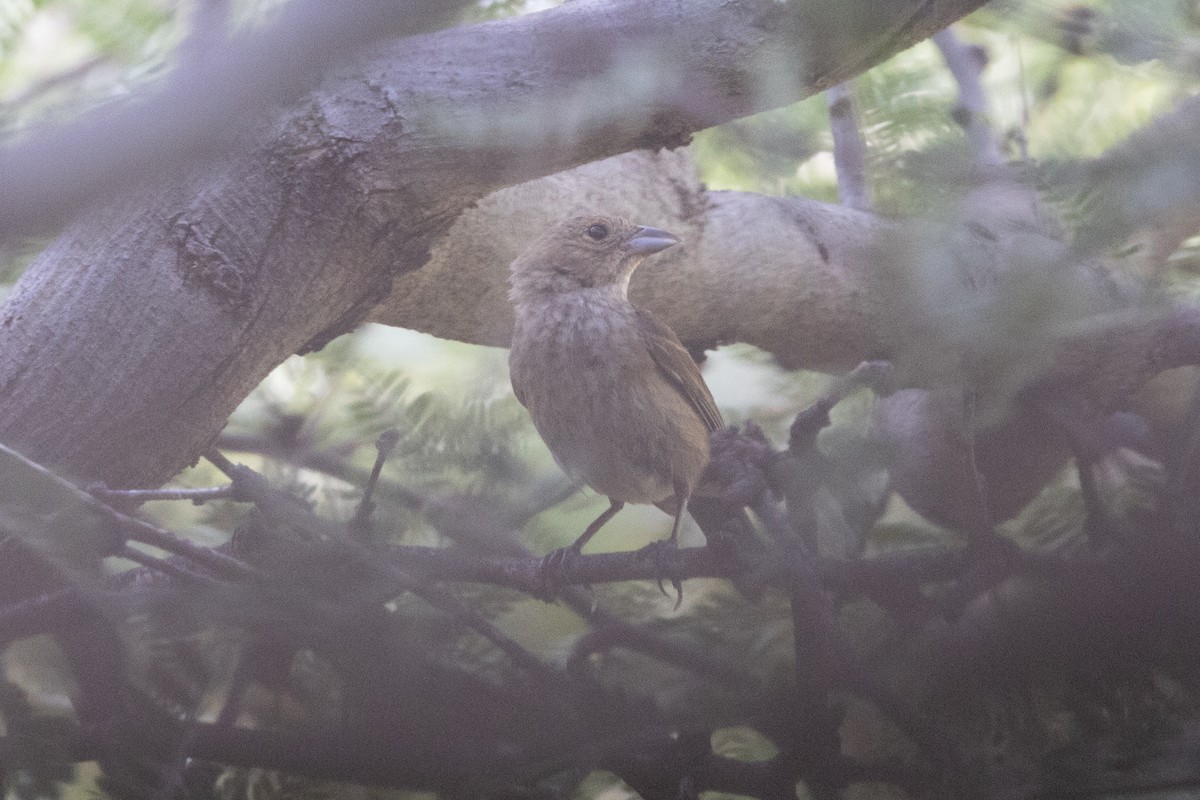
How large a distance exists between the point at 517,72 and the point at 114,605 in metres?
1.01

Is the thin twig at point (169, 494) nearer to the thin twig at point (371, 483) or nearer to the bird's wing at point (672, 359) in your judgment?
the thin twig at point (371, 483)

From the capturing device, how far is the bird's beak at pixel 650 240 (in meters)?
2.94

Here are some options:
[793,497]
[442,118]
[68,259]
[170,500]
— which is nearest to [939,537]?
[793,497]

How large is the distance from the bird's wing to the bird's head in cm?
17

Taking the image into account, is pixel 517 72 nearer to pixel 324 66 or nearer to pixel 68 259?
pixel 324 66

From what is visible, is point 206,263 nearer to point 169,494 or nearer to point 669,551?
point 169,494

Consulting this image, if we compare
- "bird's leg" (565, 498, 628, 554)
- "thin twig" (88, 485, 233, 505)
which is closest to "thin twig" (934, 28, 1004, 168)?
"bird's leg" (565, 498, 628, 554)

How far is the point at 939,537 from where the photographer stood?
3.49ft

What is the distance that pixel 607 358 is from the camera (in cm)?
291

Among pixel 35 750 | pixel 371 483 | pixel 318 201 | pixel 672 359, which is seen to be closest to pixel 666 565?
pixel 371 483

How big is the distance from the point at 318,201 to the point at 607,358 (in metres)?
1.13

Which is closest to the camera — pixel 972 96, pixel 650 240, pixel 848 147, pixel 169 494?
pixel 169 494

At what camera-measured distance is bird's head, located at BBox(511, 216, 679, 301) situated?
295 centimetres

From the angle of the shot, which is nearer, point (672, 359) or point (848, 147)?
point (848, 147)
